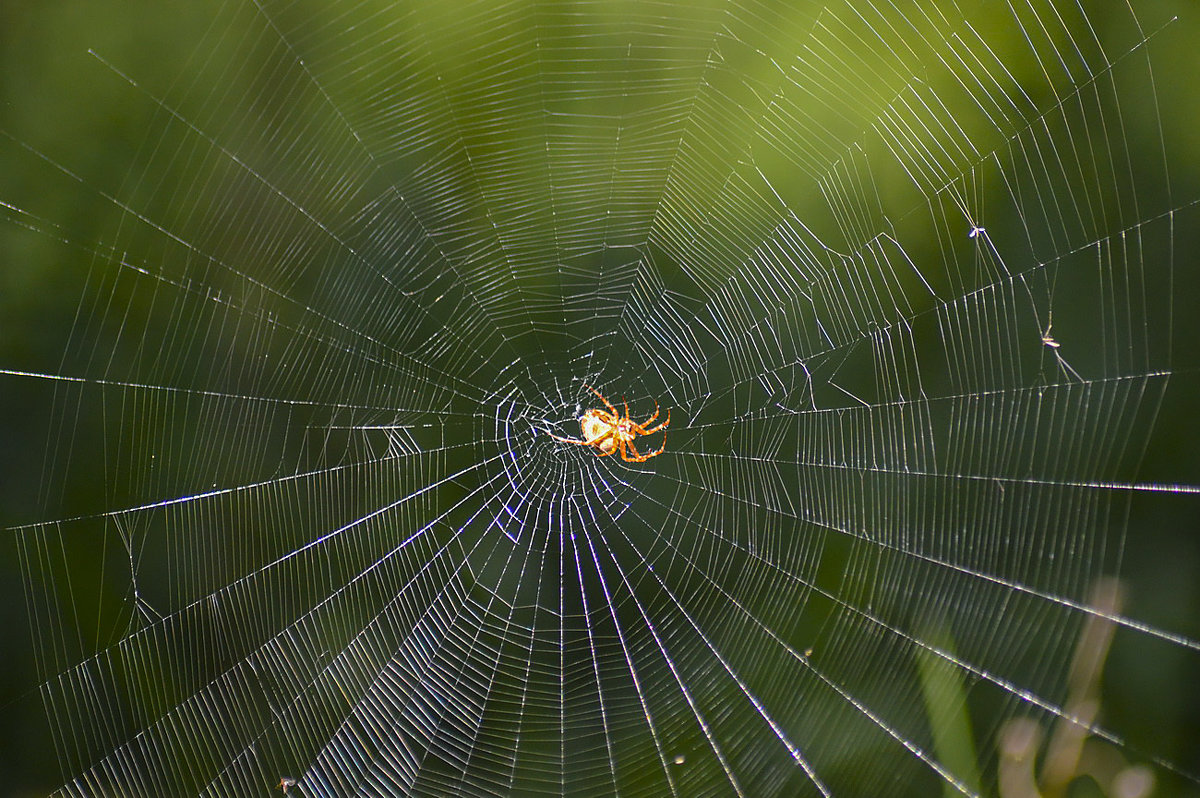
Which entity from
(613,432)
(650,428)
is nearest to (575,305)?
(613,432)

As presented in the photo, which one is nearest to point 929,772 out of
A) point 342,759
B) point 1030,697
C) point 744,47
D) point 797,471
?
point 1030,697

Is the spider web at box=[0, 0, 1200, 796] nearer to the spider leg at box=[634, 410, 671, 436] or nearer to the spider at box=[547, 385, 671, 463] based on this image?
the spider leg at box=[634, 410, 671, 436]

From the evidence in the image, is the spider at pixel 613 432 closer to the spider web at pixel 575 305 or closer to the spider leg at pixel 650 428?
the spider leg at pixel 650 428

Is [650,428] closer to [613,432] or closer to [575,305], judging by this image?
[613,432]

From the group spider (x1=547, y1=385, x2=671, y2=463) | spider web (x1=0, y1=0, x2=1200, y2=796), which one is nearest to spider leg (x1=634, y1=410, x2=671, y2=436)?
spider (x1=547, y1=385, x2=671, y2=463)

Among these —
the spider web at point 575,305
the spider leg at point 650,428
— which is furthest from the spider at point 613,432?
the spider web at point 575,305

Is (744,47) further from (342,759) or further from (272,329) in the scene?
(342,759)

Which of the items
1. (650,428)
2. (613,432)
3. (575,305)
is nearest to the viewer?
(575,305)
